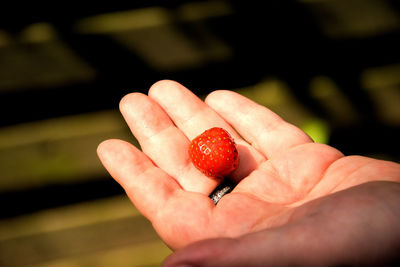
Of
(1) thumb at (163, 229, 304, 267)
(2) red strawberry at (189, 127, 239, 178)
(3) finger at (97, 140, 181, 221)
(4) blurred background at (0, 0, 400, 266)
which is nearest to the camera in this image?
(1) thumb at (163, 229, 304, 267)

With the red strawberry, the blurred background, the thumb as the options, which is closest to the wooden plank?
the blurred background

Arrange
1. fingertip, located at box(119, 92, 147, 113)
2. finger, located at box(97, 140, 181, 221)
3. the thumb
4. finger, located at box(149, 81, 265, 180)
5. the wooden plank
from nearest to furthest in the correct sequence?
1. the thumb
2. finger, located at box(97, 140, 181, 221)
3. fingertip, located at box(119, 92, 147, 113)
4. finger, located at box(149, 81, 265, 180)
5. the wooden plank

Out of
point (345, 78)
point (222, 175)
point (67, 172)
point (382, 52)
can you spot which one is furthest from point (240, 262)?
point (382, 52)

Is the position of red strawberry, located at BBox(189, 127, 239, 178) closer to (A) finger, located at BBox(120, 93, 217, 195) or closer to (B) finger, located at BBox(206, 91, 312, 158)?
(A) finger, located at BBox(120, 93, 217, 195)

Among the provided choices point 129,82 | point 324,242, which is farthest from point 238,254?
point 129,82

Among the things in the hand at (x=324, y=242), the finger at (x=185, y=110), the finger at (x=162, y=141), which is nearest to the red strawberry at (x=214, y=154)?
the finger at (x=162, y=141)

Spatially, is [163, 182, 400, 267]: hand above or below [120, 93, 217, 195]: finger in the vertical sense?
below

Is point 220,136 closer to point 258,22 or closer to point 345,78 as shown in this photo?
point 258,22

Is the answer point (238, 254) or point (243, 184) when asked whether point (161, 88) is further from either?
point (238, 254)
